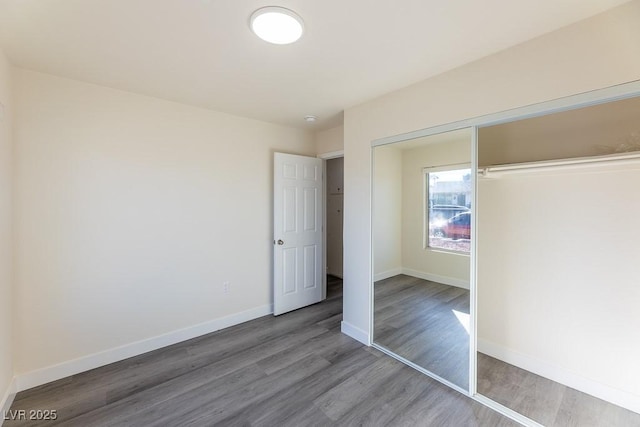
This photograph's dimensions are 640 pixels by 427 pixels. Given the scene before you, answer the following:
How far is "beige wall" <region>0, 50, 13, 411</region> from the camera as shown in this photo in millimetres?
1766

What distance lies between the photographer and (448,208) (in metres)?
2.23

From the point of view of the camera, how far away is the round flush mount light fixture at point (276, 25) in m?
1.43

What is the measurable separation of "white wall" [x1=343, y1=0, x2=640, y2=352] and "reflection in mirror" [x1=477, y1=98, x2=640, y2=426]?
10.6 inches

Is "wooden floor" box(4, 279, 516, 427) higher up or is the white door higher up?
the white door

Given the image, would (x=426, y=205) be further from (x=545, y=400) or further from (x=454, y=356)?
(x=545, y=400)

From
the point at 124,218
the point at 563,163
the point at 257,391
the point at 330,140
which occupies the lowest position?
the point at 257,391

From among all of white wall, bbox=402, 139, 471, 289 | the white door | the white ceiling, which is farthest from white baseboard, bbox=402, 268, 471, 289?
the white ceiling

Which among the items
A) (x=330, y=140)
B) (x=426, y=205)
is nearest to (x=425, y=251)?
(x=426, y=205)

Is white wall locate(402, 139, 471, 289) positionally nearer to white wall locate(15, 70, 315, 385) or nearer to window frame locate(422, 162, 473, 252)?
window frame locate(422, 162, 473, 252)

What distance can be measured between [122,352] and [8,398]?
694 mm

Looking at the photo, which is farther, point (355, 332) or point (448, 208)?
point (355, 332)

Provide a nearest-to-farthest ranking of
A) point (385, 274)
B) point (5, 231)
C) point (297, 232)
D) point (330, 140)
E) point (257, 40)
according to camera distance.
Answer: point (257, 40), point (5, 231), point (385, 274), point (297, 232), point (330, 140)

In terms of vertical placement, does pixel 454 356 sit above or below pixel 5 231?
below

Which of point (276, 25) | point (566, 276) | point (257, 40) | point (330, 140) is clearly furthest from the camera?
point (330, 140)
